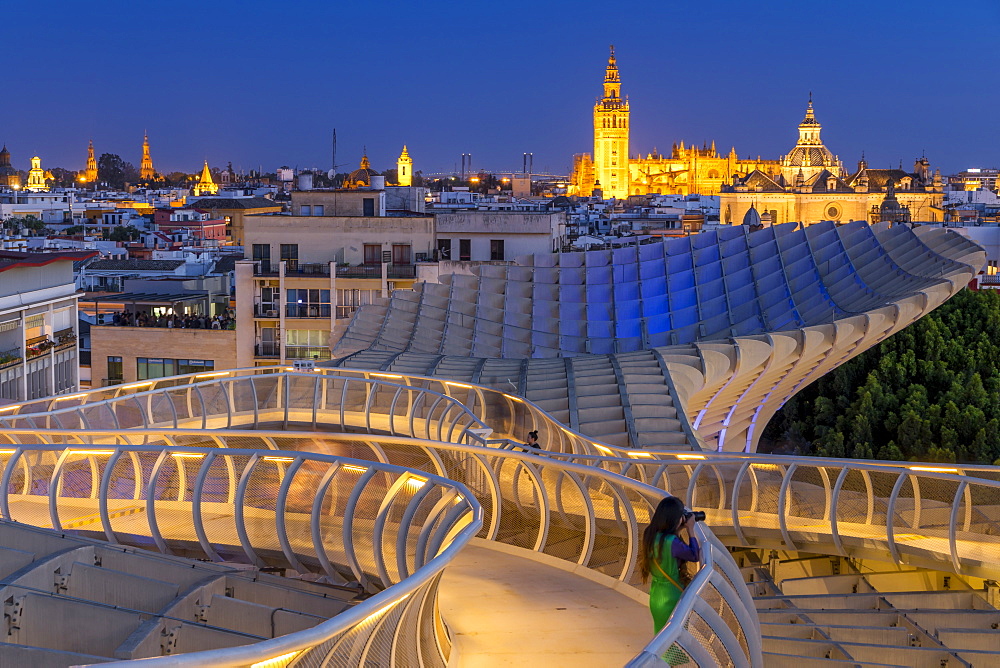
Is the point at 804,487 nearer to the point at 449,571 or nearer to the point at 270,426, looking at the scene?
the point at 449,571

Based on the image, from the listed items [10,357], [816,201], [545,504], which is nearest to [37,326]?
[10,357]

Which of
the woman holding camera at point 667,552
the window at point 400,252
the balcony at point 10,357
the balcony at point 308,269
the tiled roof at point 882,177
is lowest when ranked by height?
the balcony at point 10,357

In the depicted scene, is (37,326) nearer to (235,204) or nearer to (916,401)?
(916,401)

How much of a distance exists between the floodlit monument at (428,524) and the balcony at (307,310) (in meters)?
20.7

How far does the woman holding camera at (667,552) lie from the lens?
6.31 m

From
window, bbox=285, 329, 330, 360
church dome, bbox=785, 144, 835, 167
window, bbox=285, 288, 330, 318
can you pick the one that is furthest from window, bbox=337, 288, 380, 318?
church dome, bbox=785, 144, 835, 167

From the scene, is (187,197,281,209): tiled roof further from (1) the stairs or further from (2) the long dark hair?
(2) the long dark hair

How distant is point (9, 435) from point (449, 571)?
637 cm

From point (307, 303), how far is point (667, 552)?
115 feet

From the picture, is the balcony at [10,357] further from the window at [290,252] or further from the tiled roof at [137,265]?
the tiled roof at [137,265]

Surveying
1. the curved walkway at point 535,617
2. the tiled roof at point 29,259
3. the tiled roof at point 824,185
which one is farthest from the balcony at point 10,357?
the tiled roof at point 824,185

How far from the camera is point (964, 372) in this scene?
38.3 m

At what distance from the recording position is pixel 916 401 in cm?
3441

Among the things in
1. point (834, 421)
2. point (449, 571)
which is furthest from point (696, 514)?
A: point (834, 421)
